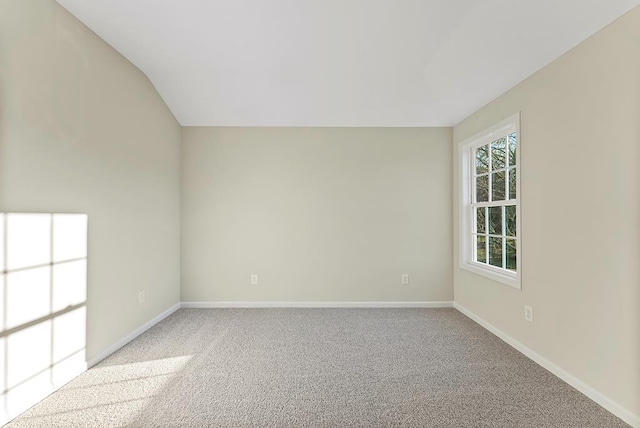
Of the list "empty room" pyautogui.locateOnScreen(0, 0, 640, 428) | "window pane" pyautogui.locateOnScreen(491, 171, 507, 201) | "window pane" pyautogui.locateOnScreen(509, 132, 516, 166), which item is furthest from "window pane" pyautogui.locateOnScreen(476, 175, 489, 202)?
"window pane" pyautogui.locateOnScreen(509, 132, 516, 166)

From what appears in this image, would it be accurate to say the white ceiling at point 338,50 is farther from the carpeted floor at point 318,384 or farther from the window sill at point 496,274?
the carpeted floor at point 318,384

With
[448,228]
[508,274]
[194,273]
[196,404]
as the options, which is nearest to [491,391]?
[508,274]

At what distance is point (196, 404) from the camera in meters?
2.13

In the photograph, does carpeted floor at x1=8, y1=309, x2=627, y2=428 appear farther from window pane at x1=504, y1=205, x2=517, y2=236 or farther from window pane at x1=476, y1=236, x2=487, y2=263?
window pane at x1=504, y1=205, x2=517, y2=236

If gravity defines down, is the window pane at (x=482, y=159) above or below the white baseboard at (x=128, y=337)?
above

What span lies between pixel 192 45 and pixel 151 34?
0.33 meters

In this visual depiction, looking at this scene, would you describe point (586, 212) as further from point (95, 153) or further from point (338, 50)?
point (95, 153)

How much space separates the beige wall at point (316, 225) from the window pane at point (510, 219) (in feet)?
3.45

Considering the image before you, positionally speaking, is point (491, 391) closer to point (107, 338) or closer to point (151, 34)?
point (107, 338)

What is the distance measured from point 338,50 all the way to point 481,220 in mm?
2436

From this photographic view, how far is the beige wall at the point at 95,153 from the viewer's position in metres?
2.05

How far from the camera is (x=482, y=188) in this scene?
3887 mm

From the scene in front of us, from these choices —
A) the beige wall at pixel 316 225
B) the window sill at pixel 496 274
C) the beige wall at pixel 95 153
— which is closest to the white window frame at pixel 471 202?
the window sill at pixel 496 274

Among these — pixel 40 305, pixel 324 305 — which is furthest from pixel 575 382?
pixel 40 305
